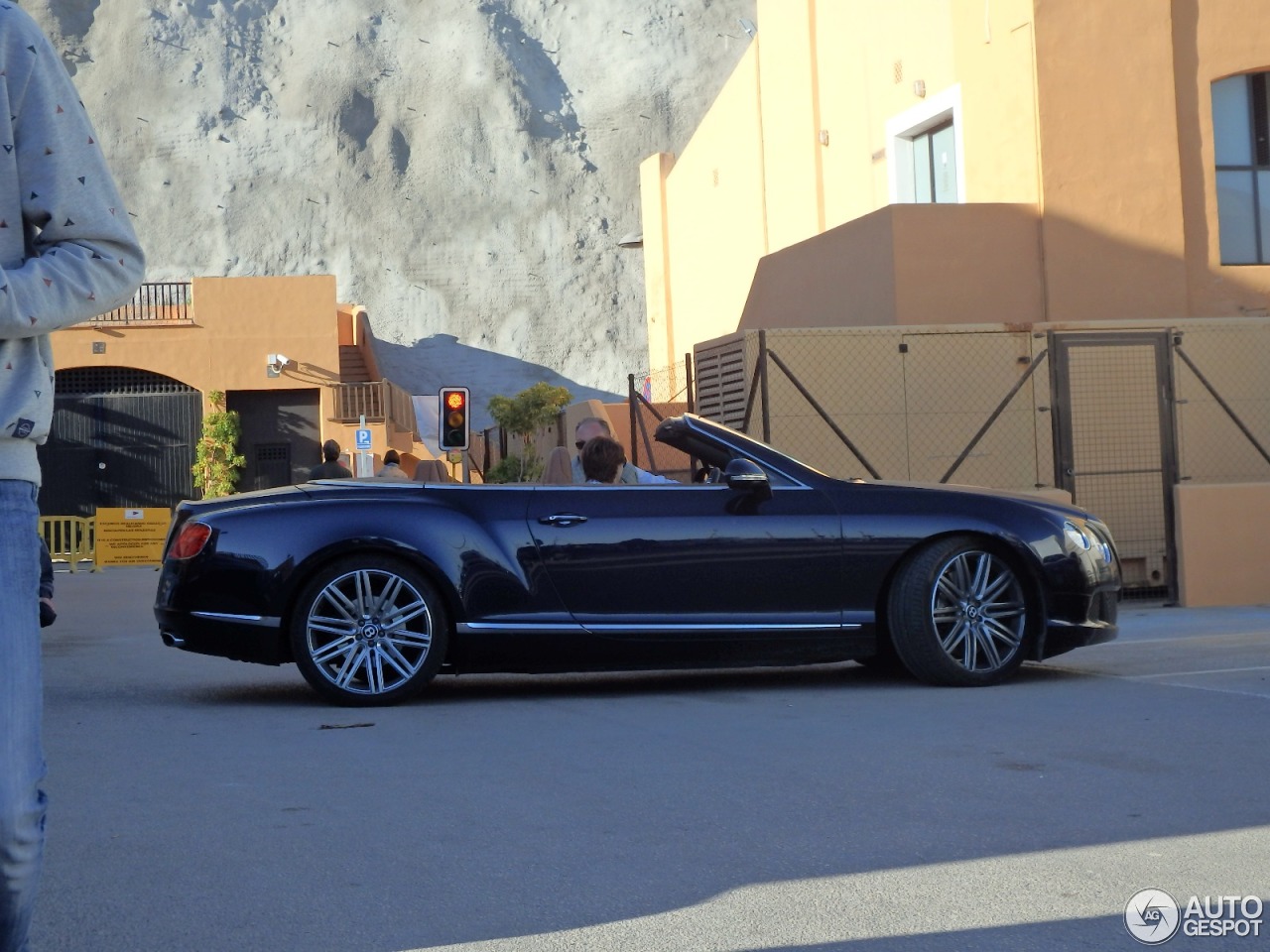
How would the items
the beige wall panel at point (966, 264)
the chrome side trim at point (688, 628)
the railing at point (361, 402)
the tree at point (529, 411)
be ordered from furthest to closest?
the tree at point (529, 411) < the railing at point (361, 402) < the beige wall panel at point (966, 264) < the chrome side trim at point (688, 628)

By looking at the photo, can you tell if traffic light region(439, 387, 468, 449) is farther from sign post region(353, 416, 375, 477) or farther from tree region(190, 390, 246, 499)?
tree region(190, 390, 246, 499)

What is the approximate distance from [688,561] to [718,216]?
24.8 metres

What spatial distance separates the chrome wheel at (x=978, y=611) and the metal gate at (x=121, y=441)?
33930 millimetres

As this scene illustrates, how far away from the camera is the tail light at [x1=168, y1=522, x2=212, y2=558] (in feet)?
26.7

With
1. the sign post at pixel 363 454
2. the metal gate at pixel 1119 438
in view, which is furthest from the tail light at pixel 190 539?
the sign post at pixel 363 454

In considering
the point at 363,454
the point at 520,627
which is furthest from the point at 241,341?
the point at 520,627

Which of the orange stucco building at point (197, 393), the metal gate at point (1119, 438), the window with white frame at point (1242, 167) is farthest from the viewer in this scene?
the orange stucco building at point (197, 393)

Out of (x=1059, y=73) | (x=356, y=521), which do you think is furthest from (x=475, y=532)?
(x=1059, y=73)

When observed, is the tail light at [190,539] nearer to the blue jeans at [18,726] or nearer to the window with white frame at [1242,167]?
the blue jeans at [18,726]

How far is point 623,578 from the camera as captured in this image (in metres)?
8.17

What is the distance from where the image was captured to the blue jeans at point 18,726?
2.62 meters

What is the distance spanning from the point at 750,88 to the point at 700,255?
455 centimetres

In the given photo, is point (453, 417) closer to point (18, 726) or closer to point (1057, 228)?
→ point (1057, 228)

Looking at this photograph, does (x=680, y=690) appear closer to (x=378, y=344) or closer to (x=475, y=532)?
(x=475, y=532)
